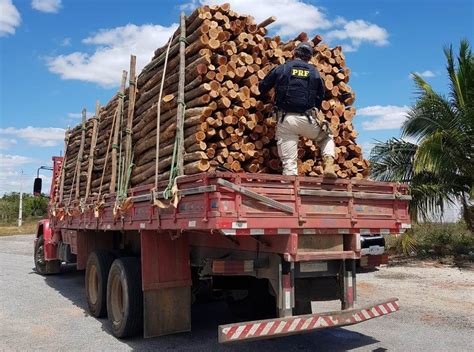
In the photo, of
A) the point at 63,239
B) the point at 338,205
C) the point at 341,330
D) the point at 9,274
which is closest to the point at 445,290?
the point at 341,330

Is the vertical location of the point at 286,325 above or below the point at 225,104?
below

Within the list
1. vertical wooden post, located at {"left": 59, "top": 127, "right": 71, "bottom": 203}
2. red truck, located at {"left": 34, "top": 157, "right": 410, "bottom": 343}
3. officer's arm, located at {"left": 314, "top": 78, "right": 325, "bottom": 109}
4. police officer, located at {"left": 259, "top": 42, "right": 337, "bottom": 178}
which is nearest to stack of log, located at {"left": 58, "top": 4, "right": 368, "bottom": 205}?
police officer, located at {"left": 259, "top": 42, "right": 337, "bottom": 178}

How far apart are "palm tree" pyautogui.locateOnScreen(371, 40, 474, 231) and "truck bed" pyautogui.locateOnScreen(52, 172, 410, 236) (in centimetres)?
755

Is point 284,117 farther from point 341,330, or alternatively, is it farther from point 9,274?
point 9,274

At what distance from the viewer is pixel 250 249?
16.1 ft

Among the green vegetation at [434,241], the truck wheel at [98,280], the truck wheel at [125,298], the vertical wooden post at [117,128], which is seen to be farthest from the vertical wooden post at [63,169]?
the green vegetation at [434,241]

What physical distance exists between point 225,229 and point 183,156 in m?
1.43

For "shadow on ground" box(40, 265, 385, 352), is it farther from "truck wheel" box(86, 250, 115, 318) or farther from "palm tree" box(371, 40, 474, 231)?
"palm tree" box(371, 40, 474, 231)

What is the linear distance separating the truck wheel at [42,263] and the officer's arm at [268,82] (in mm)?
9039

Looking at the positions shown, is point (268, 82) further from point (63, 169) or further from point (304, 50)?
point (63, 169)

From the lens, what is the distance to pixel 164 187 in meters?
5.40

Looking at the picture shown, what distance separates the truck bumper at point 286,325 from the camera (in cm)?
437

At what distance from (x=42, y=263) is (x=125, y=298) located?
747cm

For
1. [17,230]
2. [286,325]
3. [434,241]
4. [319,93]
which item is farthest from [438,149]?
[17,230]
